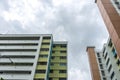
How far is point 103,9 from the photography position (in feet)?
61.6

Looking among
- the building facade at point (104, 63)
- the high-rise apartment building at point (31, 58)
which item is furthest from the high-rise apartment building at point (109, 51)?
the high-rise apartment building at point (31, 58)

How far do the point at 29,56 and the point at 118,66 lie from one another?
68.7 feet

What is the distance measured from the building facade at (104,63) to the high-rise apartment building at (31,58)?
10813mm

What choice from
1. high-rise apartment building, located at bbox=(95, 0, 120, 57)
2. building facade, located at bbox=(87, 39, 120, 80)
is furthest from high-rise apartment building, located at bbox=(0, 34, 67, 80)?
high-rise apartment building, located at bbox=(95, 0, 120, 57)

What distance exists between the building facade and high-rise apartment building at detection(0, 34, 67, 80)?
426 inches

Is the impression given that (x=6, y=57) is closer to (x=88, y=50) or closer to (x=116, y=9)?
(x=88, y=50)

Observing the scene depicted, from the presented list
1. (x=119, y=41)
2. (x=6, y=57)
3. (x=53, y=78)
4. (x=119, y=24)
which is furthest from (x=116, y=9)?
(x=6, y=57)

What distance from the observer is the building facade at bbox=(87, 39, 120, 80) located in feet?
148

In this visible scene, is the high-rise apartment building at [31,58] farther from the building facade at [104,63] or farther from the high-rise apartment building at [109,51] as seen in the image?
the high-rise apartment building at [109,51]

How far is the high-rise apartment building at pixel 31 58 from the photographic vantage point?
43562mm

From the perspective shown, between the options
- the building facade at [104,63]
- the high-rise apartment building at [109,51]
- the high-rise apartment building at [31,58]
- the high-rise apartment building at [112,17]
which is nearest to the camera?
the high-rise apartment building at [112,17]

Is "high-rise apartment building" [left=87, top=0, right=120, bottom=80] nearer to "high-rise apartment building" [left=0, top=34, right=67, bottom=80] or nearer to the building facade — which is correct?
the building facade

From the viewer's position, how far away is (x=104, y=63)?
187ft

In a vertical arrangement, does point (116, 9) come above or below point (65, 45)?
below
